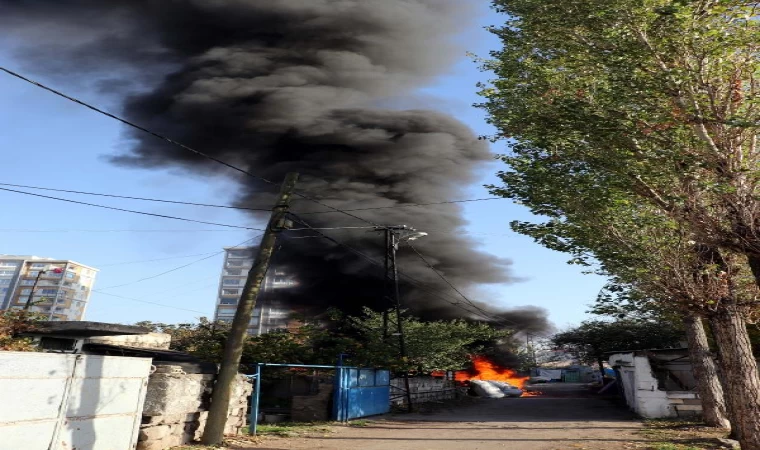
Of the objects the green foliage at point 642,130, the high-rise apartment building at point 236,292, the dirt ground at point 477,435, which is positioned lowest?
the dirt ground at point 477,435

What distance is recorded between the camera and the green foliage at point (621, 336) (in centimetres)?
3775

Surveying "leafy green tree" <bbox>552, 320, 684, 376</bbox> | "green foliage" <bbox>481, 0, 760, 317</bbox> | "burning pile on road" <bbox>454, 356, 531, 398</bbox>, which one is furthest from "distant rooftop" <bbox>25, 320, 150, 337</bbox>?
"leafy green tree" <bbox>552, 320, 684, 376</bbox>

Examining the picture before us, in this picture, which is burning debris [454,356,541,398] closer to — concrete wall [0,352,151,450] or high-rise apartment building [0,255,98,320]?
concrete wall [0,352,151,450]

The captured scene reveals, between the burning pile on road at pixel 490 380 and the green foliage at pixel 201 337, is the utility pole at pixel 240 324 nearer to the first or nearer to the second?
the green foliage at pixel 201 337

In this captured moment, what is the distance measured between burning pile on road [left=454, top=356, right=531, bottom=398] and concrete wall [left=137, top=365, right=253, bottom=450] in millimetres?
31423

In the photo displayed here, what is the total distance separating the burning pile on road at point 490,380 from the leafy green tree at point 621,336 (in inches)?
305

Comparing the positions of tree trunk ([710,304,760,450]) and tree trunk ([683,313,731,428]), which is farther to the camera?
tree trunk ([683,313,731,428])

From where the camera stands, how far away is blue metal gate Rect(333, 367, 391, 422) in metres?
16.2

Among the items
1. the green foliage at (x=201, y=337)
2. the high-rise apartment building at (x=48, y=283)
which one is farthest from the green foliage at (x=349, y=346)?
the high-rise apartment building at (x=48, y=283)

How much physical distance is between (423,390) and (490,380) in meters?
20.7

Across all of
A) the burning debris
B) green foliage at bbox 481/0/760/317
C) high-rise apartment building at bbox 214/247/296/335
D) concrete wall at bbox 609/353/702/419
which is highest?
high-rise apartment building at bbox 214/247/296/335

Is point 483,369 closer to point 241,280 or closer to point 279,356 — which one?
point 279,356

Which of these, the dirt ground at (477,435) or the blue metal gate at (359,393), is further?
the blue metal gate at (359,393)

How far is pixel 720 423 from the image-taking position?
1448 centimetres
